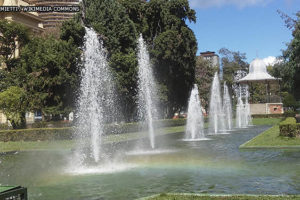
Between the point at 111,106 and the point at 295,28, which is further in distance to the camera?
the point at 111,106

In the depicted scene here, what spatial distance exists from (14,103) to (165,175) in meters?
20.9

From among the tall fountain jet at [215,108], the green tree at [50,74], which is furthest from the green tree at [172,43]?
the green tree at [50,74]

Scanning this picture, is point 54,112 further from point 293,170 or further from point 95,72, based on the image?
point 293,170

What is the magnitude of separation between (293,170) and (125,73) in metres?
23.6

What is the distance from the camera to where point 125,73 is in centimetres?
3216

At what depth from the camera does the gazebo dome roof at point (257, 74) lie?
47625 mm

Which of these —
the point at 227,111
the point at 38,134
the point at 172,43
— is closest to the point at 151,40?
the point at 172,43

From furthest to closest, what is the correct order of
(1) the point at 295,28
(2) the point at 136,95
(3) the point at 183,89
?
(3) the point at 183,89 < (2) the point at 136,95 < (1) the point at 295,28

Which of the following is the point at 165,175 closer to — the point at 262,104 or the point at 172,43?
the point at 172,43

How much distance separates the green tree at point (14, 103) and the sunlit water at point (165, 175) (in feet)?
45.2

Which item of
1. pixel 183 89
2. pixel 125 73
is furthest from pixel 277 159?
pixel 183 89

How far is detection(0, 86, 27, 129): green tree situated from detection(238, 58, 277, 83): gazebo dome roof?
3040cm

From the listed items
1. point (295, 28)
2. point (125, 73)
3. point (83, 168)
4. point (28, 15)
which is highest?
point (28, 15)

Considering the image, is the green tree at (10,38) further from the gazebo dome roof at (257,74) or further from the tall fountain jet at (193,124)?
the gazebo dome roof at (257,74)
